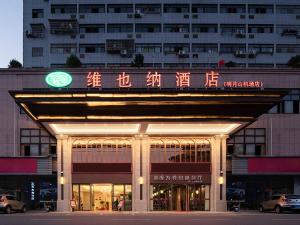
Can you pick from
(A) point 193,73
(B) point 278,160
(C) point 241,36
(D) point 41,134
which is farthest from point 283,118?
(C) point 241,36

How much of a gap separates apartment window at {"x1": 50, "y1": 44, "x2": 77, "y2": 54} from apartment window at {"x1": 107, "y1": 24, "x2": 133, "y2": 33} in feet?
15.6

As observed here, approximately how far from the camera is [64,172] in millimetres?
45312

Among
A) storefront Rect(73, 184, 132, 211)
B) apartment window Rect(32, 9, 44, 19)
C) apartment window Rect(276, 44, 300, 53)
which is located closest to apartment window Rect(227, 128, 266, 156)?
storefront Rect(73, 184, 132, 211)

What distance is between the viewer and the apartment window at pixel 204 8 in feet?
273

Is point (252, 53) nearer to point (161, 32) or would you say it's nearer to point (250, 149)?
point (161, 32)

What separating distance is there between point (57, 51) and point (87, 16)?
5.58 meters

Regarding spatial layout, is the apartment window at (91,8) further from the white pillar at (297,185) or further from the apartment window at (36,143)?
the white pillar at (297,185)

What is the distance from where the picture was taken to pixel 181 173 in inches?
1810

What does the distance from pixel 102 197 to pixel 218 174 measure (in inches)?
320

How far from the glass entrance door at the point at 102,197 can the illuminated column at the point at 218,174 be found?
23.1 ft

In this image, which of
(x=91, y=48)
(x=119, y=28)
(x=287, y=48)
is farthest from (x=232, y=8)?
(x=91, y=48)

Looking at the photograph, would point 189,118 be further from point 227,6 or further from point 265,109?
point 227,6

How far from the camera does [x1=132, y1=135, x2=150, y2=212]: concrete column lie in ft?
147

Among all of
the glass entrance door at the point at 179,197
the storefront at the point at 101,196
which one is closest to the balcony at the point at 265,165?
the glass entrance door at the point at 179,197
